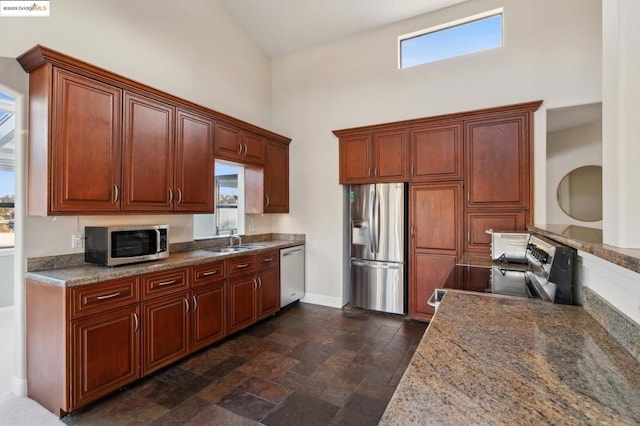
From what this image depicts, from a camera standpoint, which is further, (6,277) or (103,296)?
(6,277)

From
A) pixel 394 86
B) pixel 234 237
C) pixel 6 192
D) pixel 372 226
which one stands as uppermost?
pixel 394 86

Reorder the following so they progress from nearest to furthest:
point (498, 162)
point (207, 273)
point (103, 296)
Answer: point (103, 296) < point (207, 273) < point (498, 162)

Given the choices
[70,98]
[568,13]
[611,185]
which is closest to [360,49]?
[568,13]

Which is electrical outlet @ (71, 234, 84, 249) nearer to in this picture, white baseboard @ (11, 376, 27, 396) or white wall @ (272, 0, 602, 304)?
white baseboard @ (11, 376, 27, 396)

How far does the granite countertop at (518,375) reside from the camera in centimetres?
67

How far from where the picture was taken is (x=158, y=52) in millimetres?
3227

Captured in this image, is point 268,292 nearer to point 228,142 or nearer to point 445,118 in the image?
point 228,142

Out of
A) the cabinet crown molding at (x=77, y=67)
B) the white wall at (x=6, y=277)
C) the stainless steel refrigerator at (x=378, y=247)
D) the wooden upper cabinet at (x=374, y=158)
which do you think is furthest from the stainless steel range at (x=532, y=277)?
the white wall at (x=6, y=277)

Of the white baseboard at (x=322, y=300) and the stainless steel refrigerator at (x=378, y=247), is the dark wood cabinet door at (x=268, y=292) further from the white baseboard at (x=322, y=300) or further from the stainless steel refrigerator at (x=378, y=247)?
the stainless steel refrigerator at (x=378, y=247)

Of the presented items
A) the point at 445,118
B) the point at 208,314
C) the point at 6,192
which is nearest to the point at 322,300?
the point at 208,314

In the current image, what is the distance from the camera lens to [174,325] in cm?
265

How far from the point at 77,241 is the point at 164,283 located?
780 mm

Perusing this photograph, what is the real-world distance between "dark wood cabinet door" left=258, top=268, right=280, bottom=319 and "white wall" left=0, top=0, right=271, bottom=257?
98 centimetres


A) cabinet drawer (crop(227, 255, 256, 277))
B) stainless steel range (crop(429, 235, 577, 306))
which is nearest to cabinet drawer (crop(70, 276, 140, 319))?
cabinet drawer (crop(227, 255, 256, 277))
